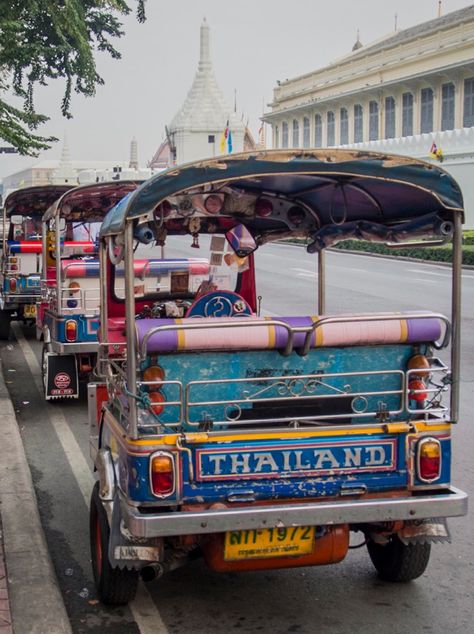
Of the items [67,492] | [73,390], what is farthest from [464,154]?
[67,492]

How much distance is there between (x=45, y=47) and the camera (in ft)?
53.4

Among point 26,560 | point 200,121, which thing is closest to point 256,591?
point 26,560

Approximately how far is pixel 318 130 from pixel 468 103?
20836 millimetres

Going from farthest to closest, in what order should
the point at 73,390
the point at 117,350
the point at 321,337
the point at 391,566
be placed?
the point at 73,390 < the point at 117,350 < the point at 391,566 < the point at 321,337

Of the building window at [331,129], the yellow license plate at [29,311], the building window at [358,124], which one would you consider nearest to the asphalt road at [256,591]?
the yellow license plate at [29,311]

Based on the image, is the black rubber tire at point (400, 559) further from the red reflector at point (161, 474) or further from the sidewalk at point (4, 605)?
the sidewalk at point (4, 605)

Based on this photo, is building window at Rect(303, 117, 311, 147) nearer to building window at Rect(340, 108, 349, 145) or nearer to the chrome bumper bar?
building window at Rect(340, 108, 349, 145)

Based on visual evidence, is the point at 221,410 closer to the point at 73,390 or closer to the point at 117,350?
the point at 117,350

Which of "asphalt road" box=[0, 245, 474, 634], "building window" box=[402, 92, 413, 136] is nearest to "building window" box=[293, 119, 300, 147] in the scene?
"building window" box=[402, 92, 413, 136]

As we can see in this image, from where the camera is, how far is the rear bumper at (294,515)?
4.43 m

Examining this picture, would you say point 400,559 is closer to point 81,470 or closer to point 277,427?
point 277,427

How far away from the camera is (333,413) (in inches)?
204

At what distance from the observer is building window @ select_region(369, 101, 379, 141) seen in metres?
59.8

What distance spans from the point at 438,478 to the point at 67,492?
3539mm
